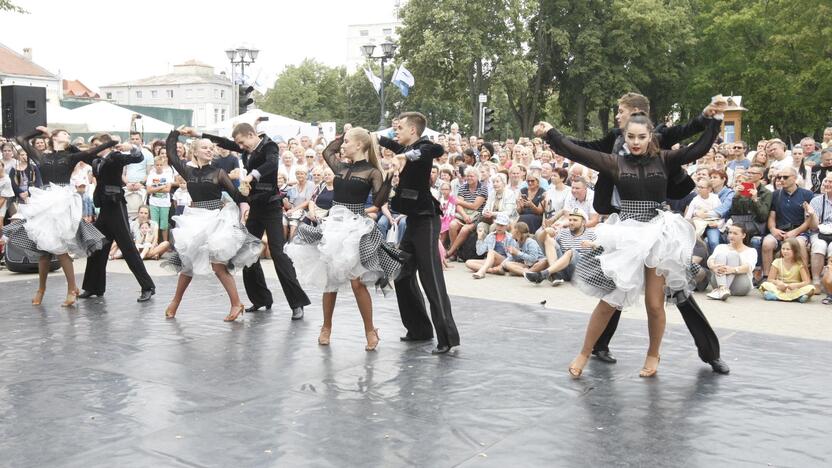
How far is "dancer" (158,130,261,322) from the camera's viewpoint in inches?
319

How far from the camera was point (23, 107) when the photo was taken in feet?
40.3

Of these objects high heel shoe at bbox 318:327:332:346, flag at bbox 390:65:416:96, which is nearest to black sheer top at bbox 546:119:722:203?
high heel shoe at bbox 318:327:332:346

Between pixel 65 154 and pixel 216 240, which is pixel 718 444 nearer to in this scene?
pixel 216 240

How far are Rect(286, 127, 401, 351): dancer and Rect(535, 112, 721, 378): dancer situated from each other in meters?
1.64

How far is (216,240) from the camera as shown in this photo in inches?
317

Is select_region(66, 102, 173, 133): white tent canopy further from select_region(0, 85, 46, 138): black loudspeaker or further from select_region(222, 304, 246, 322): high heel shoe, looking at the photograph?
select_region(222, 304, 246, 322): high heel shoe

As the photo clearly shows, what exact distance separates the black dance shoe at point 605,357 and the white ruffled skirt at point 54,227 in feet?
18.0

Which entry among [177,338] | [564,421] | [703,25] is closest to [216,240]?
[177,338]

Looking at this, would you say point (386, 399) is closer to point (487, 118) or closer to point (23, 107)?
point (23, 107)

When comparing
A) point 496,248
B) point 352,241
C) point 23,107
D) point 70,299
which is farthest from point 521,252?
point 23,107

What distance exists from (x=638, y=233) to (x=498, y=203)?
7604mm

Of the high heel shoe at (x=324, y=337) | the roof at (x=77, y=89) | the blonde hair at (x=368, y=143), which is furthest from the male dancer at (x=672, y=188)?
the roof at (x=77, y=89)

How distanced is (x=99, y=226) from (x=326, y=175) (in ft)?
16.0

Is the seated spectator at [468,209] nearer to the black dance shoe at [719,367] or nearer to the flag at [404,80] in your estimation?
the black dance shoe at [719,367]
